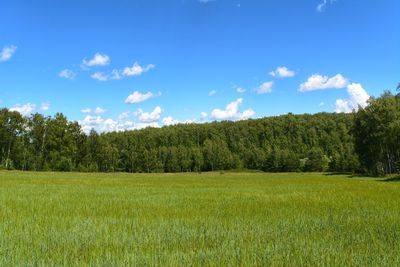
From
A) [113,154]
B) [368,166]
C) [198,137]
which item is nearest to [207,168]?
[198,137]

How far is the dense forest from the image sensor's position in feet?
229

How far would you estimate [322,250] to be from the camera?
741cm

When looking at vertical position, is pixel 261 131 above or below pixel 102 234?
above

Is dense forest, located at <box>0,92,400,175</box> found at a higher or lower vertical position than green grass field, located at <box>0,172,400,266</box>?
higher

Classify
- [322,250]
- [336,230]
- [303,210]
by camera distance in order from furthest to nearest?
[303,210]
[336,230]
[322,250]

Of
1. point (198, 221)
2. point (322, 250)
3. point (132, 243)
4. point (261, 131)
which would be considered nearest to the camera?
point (322, 250)

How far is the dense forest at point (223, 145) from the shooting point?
69.9m

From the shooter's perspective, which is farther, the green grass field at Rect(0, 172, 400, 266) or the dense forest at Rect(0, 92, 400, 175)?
the dense forest at Rect(0, 92, 400, 175)

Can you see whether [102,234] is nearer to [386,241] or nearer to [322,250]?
[322,250]

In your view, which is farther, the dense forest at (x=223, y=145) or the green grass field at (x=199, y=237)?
the dense forest at (x=223, y=145)

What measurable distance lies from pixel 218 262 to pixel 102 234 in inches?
144

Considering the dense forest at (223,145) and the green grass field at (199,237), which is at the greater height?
the dense forest at (223,145)

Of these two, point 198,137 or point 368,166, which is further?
point 198,137

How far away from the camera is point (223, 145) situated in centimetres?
14550
